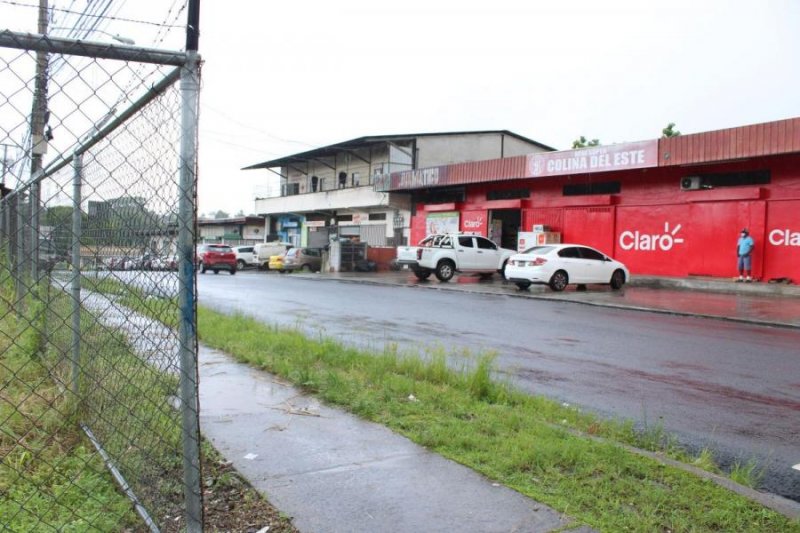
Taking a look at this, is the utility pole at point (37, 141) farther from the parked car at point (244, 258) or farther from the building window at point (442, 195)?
the parked car at point (244, 258)

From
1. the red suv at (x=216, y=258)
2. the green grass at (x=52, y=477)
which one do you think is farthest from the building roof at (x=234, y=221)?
the green grass at (x=52, y=477)

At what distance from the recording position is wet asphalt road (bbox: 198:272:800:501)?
543 centimetres

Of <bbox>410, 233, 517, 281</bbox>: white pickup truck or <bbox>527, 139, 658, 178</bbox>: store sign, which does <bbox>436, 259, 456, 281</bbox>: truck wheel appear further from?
<bbox>527, 139, 658, 178</bbox>: store sign

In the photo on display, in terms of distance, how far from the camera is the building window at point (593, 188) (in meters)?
25.5

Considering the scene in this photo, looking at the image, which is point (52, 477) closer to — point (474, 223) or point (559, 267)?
point (559, 267)

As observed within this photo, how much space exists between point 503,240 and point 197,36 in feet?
103

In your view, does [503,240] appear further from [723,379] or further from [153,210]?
[153,210]

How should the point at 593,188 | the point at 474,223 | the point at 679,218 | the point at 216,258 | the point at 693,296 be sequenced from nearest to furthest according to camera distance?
1. the point at 693,296
2. the point at 679,218
3. the point at 593,188
4. the point at 216,258
5. the point at 474,223

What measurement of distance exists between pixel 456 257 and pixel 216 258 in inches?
526

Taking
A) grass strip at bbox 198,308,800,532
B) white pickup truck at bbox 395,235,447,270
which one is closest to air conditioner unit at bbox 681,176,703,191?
white pickup truck at bbox 395,235,447,270

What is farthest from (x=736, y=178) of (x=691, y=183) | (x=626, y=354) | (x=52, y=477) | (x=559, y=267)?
(x=52, y=477)

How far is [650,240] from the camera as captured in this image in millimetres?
24203

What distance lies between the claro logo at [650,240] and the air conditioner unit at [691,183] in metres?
1.39

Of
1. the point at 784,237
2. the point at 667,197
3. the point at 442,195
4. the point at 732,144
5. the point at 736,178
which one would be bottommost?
the point at 784,237
